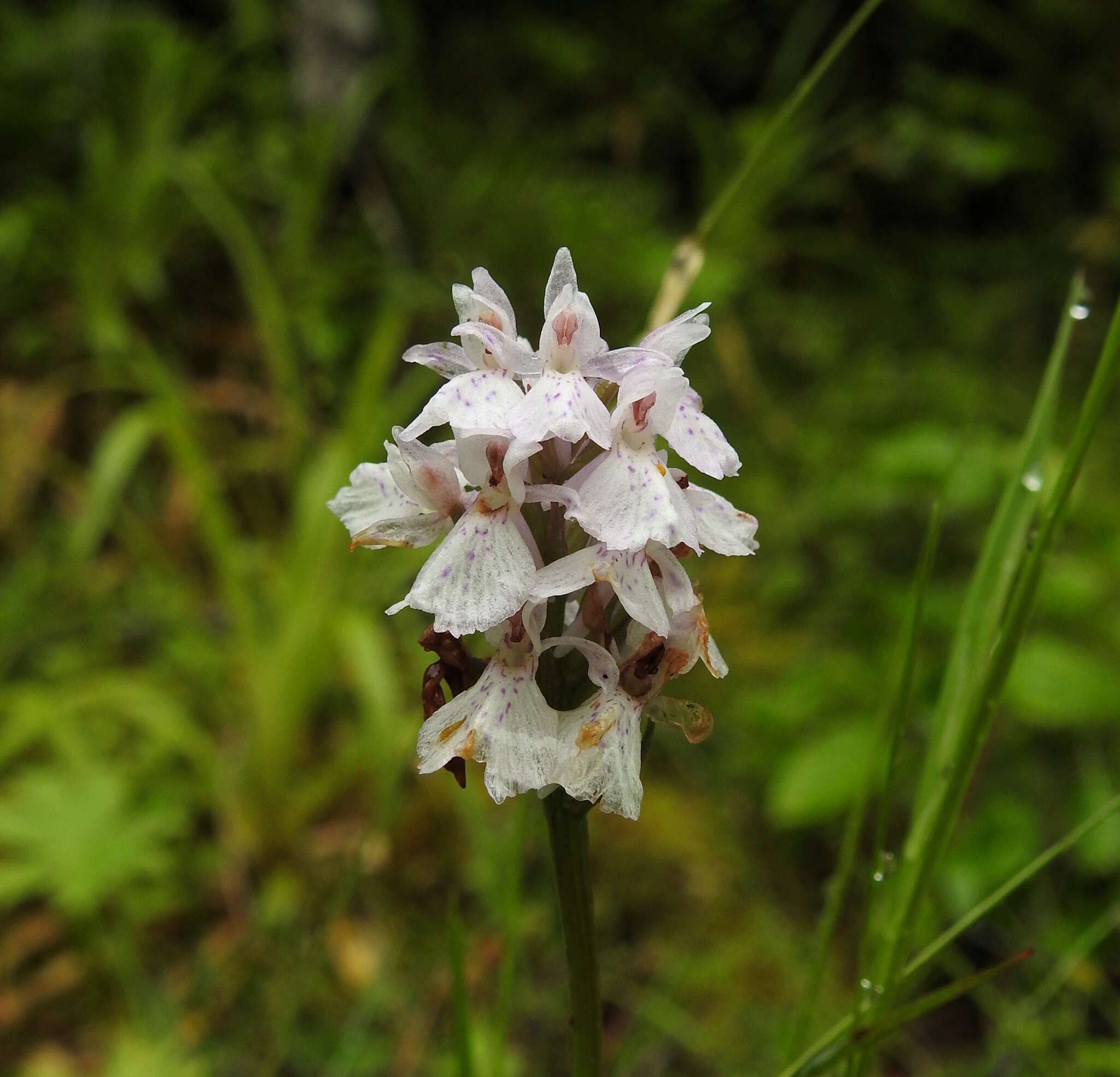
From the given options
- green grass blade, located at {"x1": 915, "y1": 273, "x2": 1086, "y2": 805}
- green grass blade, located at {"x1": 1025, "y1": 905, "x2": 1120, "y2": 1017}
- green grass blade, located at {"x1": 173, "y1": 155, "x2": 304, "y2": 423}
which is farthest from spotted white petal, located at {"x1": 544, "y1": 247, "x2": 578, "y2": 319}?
green grass blade, located at {"x1": 173, "y1": 155, "x2": 304, "y2": 423}

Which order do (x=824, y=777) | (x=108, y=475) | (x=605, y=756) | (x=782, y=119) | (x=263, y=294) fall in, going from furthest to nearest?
(x=263, y=294) → (x=108, y=475) → (x=824, y=777) → (x=782, y=119) → (x=605, y=756)

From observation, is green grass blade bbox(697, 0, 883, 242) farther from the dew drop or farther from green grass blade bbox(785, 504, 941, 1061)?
the dew drop

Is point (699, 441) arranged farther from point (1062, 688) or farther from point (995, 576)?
point (1062, 688)

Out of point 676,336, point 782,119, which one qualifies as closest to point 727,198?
point 782,119

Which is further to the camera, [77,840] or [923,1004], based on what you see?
[77,840]

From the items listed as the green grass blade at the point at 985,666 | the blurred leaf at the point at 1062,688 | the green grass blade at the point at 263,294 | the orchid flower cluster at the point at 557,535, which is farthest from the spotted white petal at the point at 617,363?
the green grass blade at the point at 263,294

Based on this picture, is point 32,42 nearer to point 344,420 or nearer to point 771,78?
point 771,78
